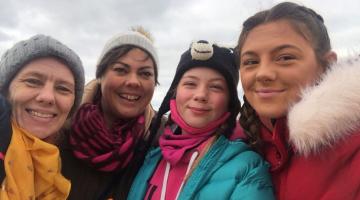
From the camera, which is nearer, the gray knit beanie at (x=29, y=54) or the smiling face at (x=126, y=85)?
the gray knit beanie at (x=29, y=54)

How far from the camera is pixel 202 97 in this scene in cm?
245

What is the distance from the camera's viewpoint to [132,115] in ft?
10.1

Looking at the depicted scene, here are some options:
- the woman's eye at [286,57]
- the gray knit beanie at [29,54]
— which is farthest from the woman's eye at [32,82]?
the woman's eye at [286,57]

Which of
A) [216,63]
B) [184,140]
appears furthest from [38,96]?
[216,63]

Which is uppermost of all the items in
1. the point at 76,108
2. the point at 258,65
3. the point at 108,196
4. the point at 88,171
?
the point at 258,65

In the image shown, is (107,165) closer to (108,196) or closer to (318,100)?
(108,196)

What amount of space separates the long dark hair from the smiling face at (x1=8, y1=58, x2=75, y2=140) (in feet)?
4.16

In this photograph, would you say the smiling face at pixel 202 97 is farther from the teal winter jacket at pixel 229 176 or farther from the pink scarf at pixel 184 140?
the teal winter jacket at pixel 229 176

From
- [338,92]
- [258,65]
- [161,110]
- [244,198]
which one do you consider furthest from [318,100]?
[161,110]

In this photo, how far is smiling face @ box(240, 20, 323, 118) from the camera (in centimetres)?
195

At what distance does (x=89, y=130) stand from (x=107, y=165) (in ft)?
1.01

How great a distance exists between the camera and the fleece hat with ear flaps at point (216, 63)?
8.37ft

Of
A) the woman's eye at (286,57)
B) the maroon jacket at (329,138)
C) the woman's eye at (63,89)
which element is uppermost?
the woman's eye at (286,57)

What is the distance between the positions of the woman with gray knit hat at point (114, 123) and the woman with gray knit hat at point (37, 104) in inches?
9.6
